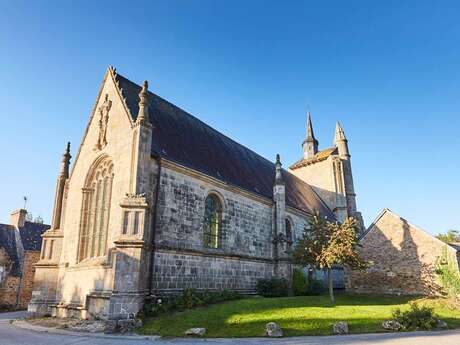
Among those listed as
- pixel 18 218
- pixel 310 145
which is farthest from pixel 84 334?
pixel 310 145

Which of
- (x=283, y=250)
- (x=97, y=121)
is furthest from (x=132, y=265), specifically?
(x=283, y=250)

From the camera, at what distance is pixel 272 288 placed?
17.4 meters

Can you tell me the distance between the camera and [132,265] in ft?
37.3

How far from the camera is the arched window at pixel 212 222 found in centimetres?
1590

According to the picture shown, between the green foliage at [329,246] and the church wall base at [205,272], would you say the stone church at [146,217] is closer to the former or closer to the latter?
the church wall base at [205,272]

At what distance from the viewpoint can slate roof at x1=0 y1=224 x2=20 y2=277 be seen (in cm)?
2377

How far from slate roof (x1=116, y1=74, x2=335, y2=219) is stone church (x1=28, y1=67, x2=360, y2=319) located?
9 centimetres

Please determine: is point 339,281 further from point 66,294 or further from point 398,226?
point 66,294

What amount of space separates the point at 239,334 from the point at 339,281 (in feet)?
59.9

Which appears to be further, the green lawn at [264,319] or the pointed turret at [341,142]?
the pointed turret at [341,142]

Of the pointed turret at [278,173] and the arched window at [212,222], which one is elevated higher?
the pointed turret at [278,173]

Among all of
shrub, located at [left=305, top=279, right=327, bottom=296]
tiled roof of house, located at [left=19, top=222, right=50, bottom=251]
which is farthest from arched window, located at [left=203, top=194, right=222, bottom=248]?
tiled roof of house, located at [left=19, top=222, right=50, bottom=251]

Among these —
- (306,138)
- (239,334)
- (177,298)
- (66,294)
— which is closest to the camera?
(239,334)

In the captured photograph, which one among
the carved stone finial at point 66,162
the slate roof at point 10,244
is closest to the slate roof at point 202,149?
the carved stone finial at point 66,162
